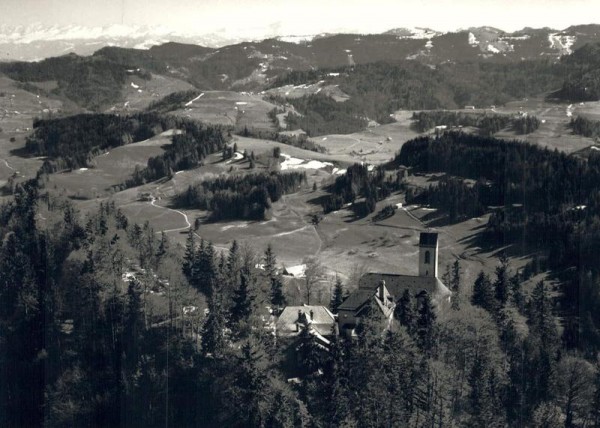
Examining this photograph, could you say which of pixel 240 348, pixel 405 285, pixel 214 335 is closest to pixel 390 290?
pixel 405 285

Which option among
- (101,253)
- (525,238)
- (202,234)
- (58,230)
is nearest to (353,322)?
(101,253)

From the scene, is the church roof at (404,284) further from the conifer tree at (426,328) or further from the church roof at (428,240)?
the conifer tree at (426,328)

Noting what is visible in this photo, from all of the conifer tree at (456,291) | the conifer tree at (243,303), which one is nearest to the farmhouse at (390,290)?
the conifer tree at (456,291)

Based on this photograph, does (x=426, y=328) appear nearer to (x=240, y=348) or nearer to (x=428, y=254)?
(x=240, y=348)

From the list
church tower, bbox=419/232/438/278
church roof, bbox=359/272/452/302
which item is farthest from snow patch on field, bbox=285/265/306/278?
church roof, bbox=359/272/452/302

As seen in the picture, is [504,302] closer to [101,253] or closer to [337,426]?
[337,426]

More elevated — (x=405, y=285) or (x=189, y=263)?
(x=405, y=285)

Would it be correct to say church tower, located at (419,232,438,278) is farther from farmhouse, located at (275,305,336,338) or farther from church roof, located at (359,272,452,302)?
farmhouse, located at (275,305,336,338)
